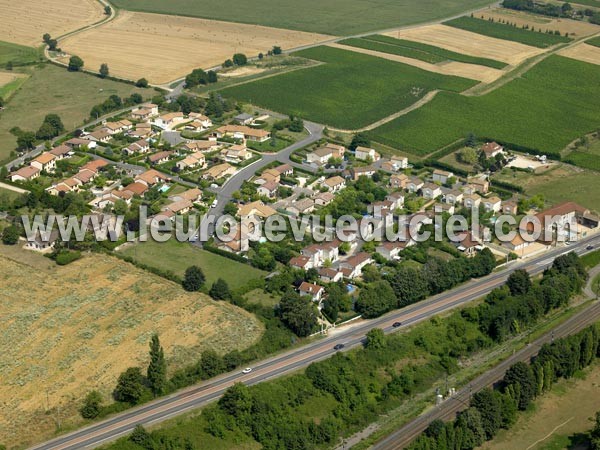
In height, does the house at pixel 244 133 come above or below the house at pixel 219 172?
above

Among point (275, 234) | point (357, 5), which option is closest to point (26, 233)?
point (275, 234)

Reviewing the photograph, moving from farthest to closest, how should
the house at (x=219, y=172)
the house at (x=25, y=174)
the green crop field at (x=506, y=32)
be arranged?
1. the green crop field at (x=506, y=32)
2. the house at (x=219, y=172)
3. the house at (x=25, y=174)

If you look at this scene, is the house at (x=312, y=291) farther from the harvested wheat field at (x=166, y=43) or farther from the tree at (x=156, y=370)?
the harvested wheat field at (x=166, y=43)

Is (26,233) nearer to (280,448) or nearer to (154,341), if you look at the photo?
(154,341)

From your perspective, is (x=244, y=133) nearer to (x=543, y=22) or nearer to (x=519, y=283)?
(x=519, y=283)

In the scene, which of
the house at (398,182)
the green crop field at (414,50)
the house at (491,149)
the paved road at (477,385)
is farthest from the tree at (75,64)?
the paved road at (477,385)

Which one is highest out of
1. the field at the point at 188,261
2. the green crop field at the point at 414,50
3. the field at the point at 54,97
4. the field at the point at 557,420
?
the green crop field at the point at 414,50

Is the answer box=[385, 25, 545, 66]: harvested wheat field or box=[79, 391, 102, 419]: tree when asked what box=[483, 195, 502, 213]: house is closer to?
box=[79, 391, 102, 419]: tree
